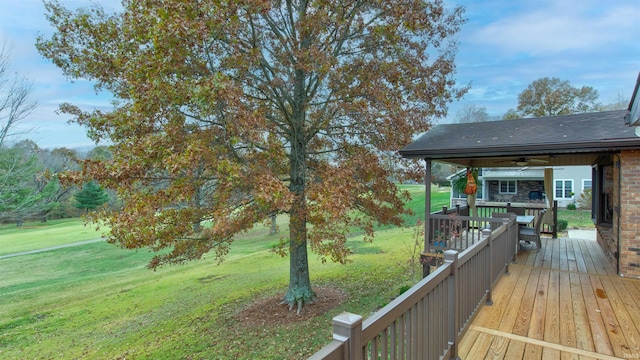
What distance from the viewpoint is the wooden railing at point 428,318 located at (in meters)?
1.59

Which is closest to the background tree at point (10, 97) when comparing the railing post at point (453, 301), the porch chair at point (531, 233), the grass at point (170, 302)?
the grass at point (170, 302)

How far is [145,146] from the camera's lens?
584cm

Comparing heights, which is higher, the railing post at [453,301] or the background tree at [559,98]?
the background tree at [559,98]

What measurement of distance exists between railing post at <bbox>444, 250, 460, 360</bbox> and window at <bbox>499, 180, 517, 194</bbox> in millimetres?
25457

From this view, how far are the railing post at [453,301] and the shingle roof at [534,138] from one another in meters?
4.54

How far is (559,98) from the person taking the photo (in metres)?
25.8

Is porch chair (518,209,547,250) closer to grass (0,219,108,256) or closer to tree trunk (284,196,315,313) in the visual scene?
tree trunk (284,196,315,313)

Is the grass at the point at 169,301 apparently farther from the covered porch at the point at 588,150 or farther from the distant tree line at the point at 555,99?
the distant tree line at the point at 555,99

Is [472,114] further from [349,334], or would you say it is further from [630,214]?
[349,334]

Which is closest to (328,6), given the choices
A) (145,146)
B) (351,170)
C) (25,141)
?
(351,170)

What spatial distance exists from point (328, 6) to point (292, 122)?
9.49 ft

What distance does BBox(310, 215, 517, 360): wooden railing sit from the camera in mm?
1592

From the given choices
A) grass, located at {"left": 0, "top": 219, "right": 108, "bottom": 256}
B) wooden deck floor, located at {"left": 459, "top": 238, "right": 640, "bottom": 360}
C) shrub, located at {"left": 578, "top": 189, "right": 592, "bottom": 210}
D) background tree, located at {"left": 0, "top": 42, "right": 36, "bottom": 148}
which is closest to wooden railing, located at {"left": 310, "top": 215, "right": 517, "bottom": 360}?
wooden deck floor, located at {"left": 459, "top": 238, "right": 640, "bottom": 360}

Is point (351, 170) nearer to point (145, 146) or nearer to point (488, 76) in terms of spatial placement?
point (145, 146)
